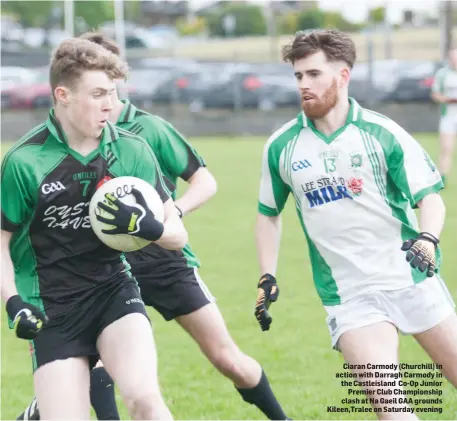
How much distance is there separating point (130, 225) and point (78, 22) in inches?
1972

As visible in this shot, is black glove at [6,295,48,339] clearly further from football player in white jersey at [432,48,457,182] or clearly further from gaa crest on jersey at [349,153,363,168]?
football player in white jersey at [432,48,457,182]

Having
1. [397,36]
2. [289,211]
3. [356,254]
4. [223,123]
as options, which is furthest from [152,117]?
[397,36]

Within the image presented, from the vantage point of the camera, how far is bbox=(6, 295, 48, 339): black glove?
4.45 meters

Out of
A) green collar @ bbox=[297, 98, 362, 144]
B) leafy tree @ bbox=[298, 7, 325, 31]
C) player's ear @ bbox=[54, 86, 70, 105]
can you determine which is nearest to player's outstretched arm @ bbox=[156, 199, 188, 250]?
player's ear @ bbox=[54, 86, 70, 105]

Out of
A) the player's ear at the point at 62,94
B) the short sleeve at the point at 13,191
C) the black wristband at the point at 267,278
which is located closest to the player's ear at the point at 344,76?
the black wristband at the point at 267,278

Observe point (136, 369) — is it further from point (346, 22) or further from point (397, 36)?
point (346, 22)

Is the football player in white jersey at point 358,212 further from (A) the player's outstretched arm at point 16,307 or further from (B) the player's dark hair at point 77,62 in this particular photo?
(A) the player's outstretched arm at point 16,307

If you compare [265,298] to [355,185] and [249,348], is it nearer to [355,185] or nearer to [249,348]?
[355,185]

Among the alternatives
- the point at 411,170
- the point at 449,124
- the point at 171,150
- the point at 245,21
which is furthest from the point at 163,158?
the point at 245,21

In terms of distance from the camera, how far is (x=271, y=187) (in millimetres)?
5320

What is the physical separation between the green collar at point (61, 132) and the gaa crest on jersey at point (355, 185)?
114 centimetres

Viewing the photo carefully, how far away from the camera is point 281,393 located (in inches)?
259

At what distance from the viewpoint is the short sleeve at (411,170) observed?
4.97 meters

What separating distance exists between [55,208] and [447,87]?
13.5 metres
